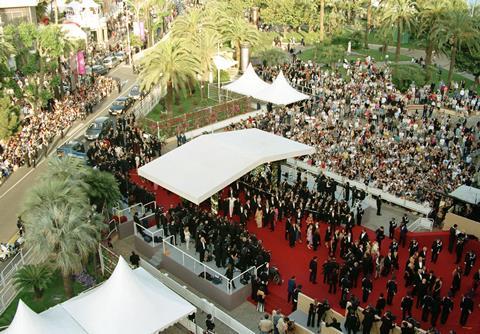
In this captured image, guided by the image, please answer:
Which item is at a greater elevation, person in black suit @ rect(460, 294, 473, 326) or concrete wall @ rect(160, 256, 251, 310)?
person in black suit @ rect(460, 294, 473, 326)

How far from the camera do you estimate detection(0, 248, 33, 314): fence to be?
61.9ft

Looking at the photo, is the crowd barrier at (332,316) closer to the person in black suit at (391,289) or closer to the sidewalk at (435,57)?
the person in black suit at (391,289)

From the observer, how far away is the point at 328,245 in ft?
67.6

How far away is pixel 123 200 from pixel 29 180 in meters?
8.49

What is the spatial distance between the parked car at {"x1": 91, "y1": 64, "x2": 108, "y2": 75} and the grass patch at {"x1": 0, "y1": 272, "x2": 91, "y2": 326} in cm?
3480

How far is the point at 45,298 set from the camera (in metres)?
18.8

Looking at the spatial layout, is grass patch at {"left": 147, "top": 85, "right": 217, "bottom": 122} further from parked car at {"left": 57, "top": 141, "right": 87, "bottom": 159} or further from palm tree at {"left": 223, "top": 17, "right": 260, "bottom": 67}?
palm tree at {"left": 223, "top": 17, "right": 260, "bottom": 67}

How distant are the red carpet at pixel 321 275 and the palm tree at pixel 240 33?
27873 millimetres

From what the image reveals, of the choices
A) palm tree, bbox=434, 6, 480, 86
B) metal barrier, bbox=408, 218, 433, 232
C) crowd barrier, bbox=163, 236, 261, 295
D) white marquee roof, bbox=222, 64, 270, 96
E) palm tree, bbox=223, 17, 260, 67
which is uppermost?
palm tree, bbox=434, 6, 480, 86

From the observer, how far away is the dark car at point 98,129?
109ft

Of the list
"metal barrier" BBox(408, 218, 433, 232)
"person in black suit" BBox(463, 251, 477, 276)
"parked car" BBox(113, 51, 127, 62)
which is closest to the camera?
"person in black suit" BBox(463, 251, 477, 276)

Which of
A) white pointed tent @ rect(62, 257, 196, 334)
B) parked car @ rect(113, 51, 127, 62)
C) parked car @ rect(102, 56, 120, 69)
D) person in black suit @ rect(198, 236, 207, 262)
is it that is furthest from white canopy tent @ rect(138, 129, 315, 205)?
parked car @ rect(113, 51, 127, 62)

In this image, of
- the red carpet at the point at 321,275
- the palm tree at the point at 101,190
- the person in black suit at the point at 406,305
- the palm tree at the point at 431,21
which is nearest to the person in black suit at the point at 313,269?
the red carpet at the point at 321,275

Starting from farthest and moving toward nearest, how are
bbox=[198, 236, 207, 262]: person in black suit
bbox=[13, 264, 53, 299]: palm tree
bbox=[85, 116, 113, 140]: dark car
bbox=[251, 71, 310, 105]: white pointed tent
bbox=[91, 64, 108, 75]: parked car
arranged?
bbox=[91, 64, 108, 75]: parked car
bbox=[251, 71, 310, 105]: white pointed tent
bbox=[85, 116, 113, 140]: dark car
bbox=[198, 236, 207, 262]: person in black suit
bbox=[13, 264, 53, 299]: palm tree
